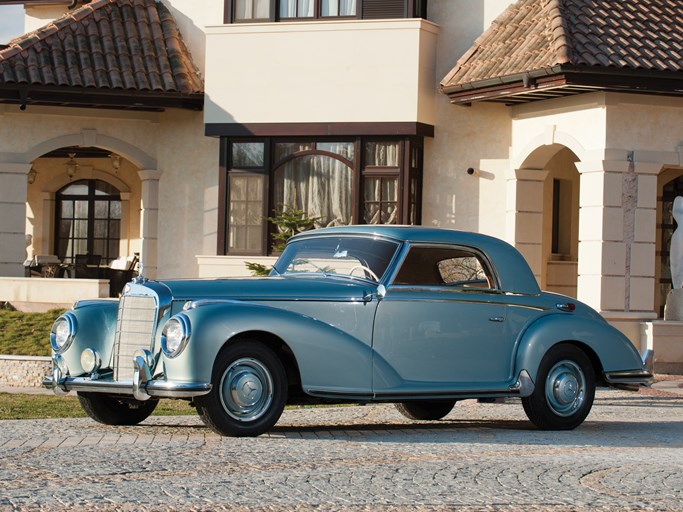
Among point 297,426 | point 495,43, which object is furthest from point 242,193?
point 297,426

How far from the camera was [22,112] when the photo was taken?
2166 cm

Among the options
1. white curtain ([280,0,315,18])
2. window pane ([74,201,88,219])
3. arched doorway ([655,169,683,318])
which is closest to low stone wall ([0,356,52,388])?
white curtain ([280,0,315,18])

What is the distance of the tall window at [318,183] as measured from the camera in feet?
66.4

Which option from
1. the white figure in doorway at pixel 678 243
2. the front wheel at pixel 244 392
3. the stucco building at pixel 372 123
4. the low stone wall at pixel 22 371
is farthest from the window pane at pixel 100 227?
the front wheel at pixel 244 392

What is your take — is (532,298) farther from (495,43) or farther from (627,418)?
(495,43)

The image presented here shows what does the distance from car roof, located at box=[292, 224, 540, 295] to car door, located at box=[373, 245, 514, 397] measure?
0.25ft

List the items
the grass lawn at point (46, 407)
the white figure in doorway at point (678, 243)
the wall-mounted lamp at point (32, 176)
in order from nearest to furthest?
the grass lawn at point (46, 407)
the white figure in doorway at point (678, 243)
the wall-mounted lamp at point (32, 176)

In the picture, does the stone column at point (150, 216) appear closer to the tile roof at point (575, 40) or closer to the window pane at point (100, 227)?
the window pane at point (100, 227)

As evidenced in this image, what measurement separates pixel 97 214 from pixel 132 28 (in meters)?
5.88

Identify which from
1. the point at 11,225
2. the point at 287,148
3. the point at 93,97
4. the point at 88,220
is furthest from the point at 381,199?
the point at 88,220

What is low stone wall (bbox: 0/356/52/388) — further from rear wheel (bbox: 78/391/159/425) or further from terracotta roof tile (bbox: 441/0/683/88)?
terracotta roof tile (bbox: 441/0/683/88)

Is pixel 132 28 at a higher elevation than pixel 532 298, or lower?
higher

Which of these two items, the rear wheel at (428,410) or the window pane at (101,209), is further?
the window pane at (101,209)

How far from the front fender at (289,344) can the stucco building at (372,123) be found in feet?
30.3
